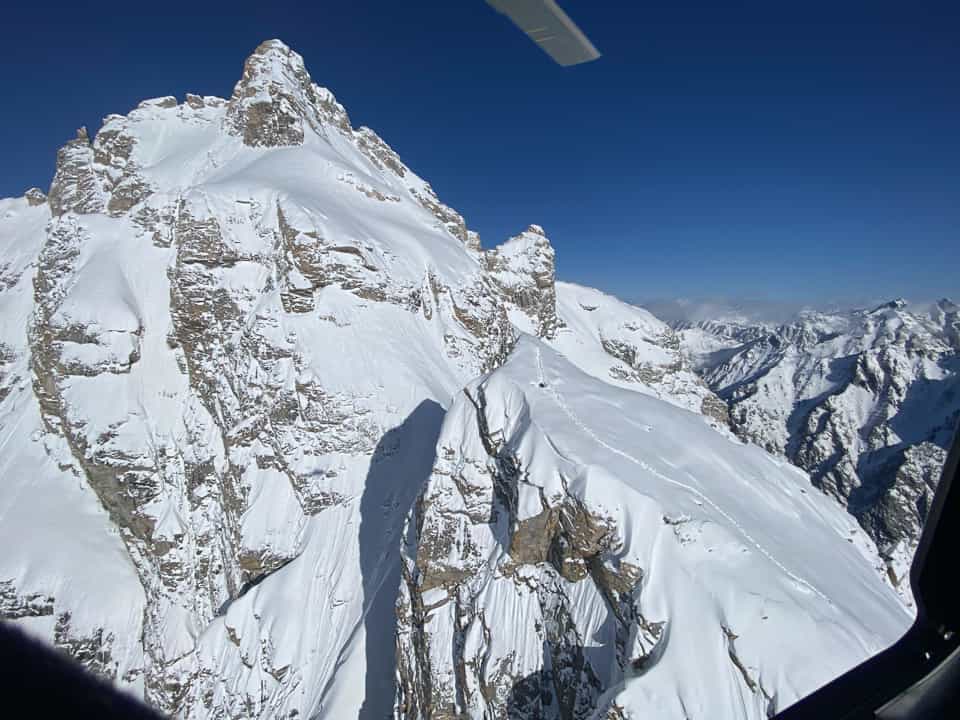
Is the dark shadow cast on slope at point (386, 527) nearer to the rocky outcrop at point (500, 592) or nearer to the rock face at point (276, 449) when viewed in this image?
the rock face at point (276, 449)

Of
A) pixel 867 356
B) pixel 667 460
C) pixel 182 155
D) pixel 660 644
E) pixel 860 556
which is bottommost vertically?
pixel 660 644

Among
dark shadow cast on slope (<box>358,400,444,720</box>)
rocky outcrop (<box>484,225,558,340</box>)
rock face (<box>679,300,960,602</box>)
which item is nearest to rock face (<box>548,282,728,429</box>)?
rocky outcrop (<box>484,225,558,340</box>)

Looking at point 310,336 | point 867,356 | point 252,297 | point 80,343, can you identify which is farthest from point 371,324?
Result: point 867,356

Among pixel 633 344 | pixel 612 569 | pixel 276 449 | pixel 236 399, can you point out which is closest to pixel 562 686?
pixel 612 569

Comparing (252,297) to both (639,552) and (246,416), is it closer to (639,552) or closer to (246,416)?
(246,416)

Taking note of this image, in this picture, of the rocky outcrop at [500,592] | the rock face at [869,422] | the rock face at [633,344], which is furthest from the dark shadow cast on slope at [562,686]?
the rock face at [869,422]

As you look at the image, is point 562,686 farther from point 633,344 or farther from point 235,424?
point 633,344
